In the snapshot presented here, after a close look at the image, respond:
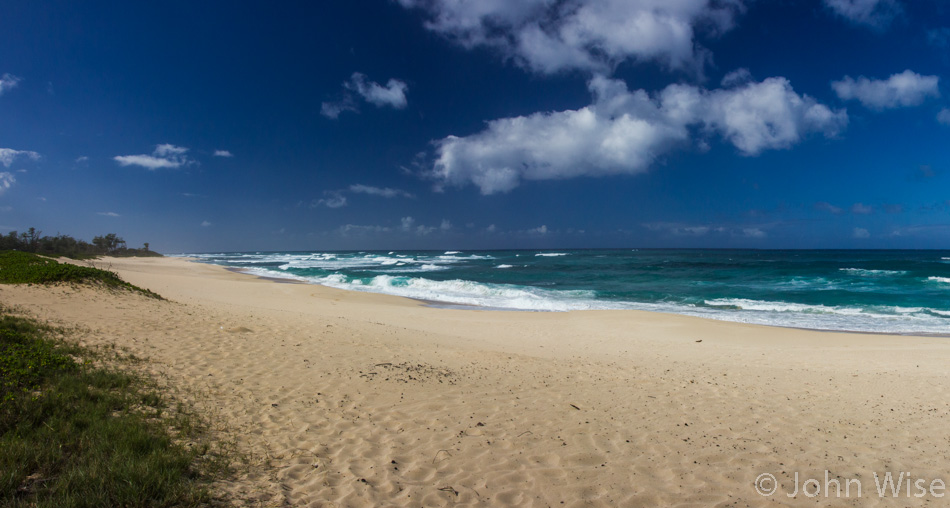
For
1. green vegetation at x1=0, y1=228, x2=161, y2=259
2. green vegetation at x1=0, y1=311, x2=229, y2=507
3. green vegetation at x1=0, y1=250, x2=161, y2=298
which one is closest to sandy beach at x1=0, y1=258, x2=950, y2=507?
green vegetation at x1=0, y1=311, x2=229, y2=507

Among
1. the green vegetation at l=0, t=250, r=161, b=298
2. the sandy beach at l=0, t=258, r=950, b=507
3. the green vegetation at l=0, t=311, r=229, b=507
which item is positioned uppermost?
the green vegetation at l=0, t=250, r=161, b=298

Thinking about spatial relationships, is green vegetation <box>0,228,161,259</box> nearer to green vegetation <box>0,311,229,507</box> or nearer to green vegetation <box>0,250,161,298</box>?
→ green vegetation <box>0,250,161,298</box>

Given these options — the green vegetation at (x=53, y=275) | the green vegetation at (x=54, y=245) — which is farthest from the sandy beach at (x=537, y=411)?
the green vegetation at (x=54, y=245)

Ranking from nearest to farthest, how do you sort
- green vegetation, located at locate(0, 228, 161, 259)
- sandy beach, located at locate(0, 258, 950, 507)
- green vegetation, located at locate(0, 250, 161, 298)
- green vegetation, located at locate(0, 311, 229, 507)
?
1. green vegetation, located at locate(0, 311, 229, 507)
2. sandy beach, located at locate(0, 258, 950, 507)
3. green vegetation, located at locate(0, 250, 161, 298)
4. green vegetation, located at locate(0, 228, 161, 259)

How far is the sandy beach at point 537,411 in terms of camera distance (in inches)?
159

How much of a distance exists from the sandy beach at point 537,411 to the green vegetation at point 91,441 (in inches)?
17.5

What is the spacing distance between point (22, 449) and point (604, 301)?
2279 cm

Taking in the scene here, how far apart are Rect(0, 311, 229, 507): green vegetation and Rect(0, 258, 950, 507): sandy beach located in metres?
0.44

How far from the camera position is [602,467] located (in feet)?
14.5

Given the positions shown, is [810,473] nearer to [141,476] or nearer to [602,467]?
[602,467]

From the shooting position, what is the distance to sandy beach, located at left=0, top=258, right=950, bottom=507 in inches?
159

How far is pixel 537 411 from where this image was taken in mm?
5961

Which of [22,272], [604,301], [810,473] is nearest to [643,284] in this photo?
[604,301]

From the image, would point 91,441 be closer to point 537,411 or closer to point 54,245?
point 537,411
